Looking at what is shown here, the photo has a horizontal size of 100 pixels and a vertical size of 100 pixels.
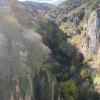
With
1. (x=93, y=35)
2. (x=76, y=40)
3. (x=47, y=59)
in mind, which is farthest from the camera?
(x=76, y=40)

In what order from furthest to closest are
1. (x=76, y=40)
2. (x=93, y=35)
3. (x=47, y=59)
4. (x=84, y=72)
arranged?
(x=76, y=40) < (x=93, y=35) < (x=47, y=59) < (x=84, y=72)

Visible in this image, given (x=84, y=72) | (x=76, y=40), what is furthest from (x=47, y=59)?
(x=76, y=40)

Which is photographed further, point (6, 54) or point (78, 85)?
point (78, 85)

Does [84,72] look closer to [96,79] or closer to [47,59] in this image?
[96,79]

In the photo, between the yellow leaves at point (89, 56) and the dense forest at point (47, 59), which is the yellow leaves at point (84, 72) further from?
the yellow leaves at point (89, 56)

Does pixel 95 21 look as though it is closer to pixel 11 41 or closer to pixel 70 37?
pixel 70 37

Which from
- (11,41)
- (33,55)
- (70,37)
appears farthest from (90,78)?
(70,37)

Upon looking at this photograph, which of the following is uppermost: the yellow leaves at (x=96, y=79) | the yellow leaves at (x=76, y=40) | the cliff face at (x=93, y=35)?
the cliff face at (x=93, y=35)

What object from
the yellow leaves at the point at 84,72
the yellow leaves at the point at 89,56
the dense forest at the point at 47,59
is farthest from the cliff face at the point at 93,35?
the yellow leaves at the point at 84,72

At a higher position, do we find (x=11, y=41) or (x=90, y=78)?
(x=11, y=41)
